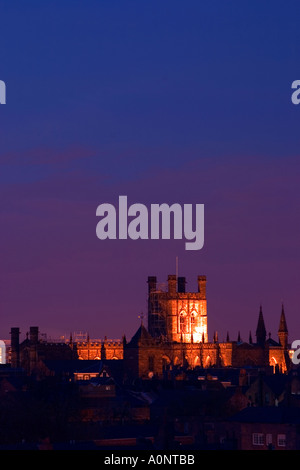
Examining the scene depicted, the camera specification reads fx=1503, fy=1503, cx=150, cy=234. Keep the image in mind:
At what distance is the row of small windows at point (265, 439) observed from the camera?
106375 millimetres

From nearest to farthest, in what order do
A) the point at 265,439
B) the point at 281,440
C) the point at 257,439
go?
the point at 281,440 → the point at 265,439 → the point at 257,439

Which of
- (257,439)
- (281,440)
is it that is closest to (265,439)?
(257,439)

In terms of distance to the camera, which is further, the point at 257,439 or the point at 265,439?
the point at 257,439

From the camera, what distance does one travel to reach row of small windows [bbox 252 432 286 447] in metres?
106

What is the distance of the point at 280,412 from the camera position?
110438 millimetres

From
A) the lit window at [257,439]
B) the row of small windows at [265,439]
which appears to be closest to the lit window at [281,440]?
the row of small windows at [265,439]

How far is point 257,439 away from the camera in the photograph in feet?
354

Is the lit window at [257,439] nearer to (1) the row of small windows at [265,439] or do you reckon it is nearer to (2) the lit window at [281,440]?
(1) the row of small windows at [265,439]

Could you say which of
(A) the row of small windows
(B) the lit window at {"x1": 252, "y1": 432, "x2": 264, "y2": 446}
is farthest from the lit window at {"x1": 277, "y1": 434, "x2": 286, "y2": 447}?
(B) the lit window at {"x1": 252, "y1": 432, "x2": 264, "y2": 446}

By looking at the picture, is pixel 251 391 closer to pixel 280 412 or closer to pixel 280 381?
pixel 280 381

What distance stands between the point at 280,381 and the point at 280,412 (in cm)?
3446

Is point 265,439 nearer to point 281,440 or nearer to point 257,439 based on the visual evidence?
point 257,439

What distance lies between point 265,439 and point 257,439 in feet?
2.70

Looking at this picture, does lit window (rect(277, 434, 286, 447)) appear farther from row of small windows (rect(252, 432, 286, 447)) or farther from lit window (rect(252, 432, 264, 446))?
lit window (rect(252, 432, 264, 446))
